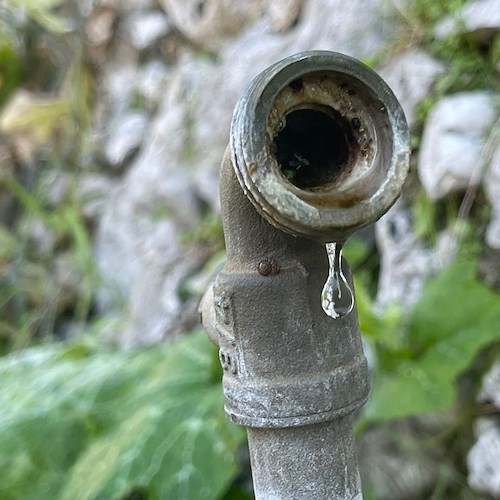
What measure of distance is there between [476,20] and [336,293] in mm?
836

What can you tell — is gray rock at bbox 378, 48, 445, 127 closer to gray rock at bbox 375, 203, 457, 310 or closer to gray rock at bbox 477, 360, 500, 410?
gray rock at bbox 375, 203, 457, 310

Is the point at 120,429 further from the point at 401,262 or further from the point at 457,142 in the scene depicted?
the point at 457,142

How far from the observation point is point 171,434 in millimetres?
1099

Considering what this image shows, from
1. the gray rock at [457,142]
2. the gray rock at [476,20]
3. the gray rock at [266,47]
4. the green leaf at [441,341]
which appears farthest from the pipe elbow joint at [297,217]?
the gray rock at [266,47]

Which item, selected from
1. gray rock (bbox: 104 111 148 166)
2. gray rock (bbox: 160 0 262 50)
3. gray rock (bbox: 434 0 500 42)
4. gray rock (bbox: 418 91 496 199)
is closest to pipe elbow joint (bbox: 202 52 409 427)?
gray rock (bbox: 418 91 496 199)

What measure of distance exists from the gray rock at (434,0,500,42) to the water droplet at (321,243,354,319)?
2.58 feet

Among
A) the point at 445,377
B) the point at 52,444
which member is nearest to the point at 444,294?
the point at 445,377

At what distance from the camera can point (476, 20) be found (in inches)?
46.4

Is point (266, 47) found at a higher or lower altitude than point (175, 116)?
lower

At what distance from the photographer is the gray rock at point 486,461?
3.28 feet

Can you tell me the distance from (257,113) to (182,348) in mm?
981

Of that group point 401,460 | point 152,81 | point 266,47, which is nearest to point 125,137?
point 152,81

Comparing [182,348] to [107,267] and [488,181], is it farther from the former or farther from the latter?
[107,267]

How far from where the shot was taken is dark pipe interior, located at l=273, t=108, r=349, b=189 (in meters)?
0.56
